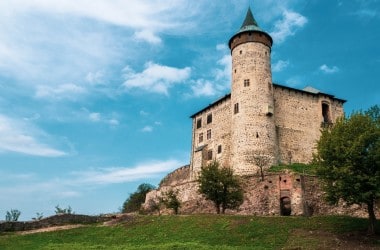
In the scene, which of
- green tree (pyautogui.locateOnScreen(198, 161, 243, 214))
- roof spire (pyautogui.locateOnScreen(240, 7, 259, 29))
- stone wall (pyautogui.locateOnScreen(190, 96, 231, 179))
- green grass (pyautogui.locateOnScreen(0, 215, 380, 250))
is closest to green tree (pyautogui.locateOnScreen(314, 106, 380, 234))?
green grass (pyautogui.locateOnScreen(0, 215, 380, 250))

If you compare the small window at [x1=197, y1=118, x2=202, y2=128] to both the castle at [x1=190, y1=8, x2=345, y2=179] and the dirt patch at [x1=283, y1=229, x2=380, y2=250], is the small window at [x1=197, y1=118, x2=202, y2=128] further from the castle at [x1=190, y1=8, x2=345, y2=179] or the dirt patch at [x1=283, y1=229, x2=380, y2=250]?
the dirt patch at [x1=283, y1=229, x2=380, y2=250]

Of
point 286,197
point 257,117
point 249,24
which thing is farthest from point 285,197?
point 249,24

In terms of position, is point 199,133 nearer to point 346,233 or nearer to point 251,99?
point 251,99

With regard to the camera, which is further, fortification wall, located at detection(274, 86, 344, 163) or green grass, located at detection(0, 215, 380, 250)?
fortification wall, located at detection(274, 86, 344, 163)

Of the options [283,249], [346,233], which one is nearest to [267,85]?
[346,233]

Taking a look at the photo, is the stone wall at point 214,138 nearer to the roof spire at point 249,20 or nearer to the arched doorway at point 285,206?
the roof spire at point 249,20

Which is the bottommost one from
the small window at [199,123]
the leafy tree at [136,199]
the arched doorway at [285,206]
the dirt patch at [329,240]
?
the dirt patch at [329,240]

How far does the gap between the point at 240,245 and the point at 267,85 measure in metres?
30.0

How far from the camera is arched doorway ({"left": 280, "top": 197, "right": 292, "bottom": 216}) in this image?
4386 cm

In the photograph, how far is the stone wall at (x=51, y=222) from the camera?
119 ft

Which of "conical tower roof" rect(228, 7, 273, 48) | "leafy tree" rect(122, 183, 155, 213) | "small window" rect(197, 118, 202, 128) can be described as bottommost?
"leafy tree" rect(122, 183, 155, 213)

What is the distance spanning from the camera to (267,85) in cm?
5419

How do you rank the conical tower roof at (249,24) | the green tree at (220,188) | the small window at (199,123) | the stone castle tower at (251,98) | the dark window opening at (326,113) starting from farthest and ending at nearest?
the small window at (199,123) < the dark window opening at (326,113) < the conical tower roof at (249,24) < the stone castle tower at (251,98) < the green tree at (220,188)

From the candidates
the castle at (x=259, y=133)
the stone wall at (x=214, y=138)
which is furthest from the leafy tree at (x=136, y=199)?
the stone wall at (x=214, y=138)
